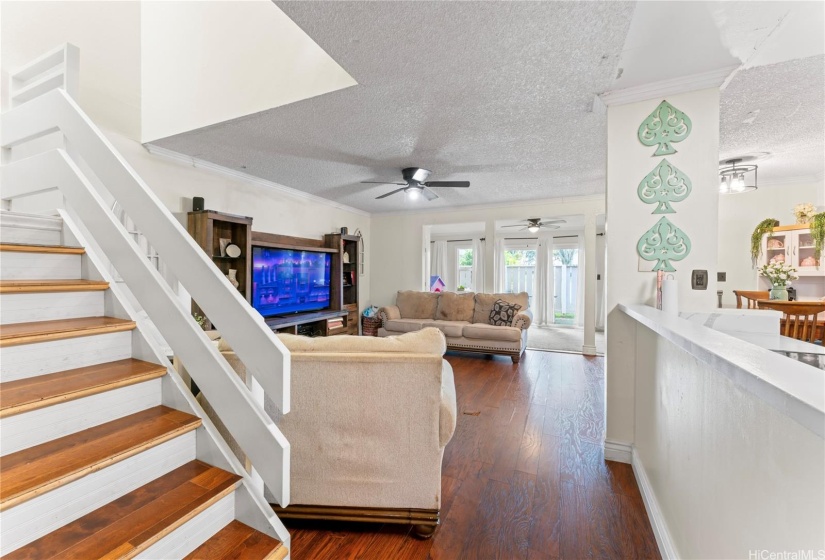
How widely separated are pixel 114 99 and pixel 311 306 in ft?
10.2

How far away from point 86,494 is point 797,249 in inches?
236

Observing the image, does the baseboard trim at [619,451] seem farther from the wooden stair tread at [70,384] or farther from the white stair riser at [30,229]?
the white stair riser at [30,229]

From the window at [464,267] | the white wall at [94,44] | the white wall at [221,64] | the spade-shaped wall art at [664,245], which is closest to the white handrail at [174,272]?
the white wall at [221,64]

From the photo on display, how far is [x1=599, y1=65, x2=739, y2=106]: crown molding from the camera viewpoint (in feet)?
5.97

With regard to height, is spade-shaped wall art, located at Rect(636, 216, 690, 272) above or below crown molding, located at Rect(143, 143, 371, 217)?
below

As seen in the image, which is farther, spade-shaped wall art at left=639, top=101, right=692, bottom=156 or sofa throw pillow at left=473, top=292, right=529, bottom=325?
sofa throw pillow at left=473, top=292, right=529, bottom=325

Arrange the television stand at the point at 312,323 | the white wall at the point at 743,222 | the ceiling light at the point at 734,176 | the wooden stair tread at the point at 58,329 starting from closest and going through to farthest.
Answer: the wooden stair tread at the point at 58,329
the ceiling light at the point at 734,176
the white wall at the point at 743,222
the television stand at the point at 312,323

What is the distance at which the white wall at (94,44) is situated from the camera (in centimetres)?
237

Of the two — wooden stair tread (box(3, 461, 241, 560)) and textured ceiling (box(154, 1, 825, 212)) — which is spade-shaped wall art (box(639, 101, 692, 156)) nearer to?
textured ceiling (box(154, 1, 825, 212))

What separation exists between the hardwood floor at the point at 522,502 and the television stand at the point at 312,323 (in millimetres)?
2468

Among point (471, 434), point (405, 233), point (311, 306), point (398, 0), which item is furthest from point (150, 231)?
point (405, 233)

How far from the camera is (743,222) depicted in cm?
418

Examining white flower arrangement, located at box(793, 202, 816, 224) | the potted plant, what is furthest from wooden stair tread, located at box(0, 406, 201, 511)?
white flower arrangement, located at box(793, 202, 816, 224)

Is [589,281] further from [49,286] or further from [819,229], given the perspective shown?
[49,286]
